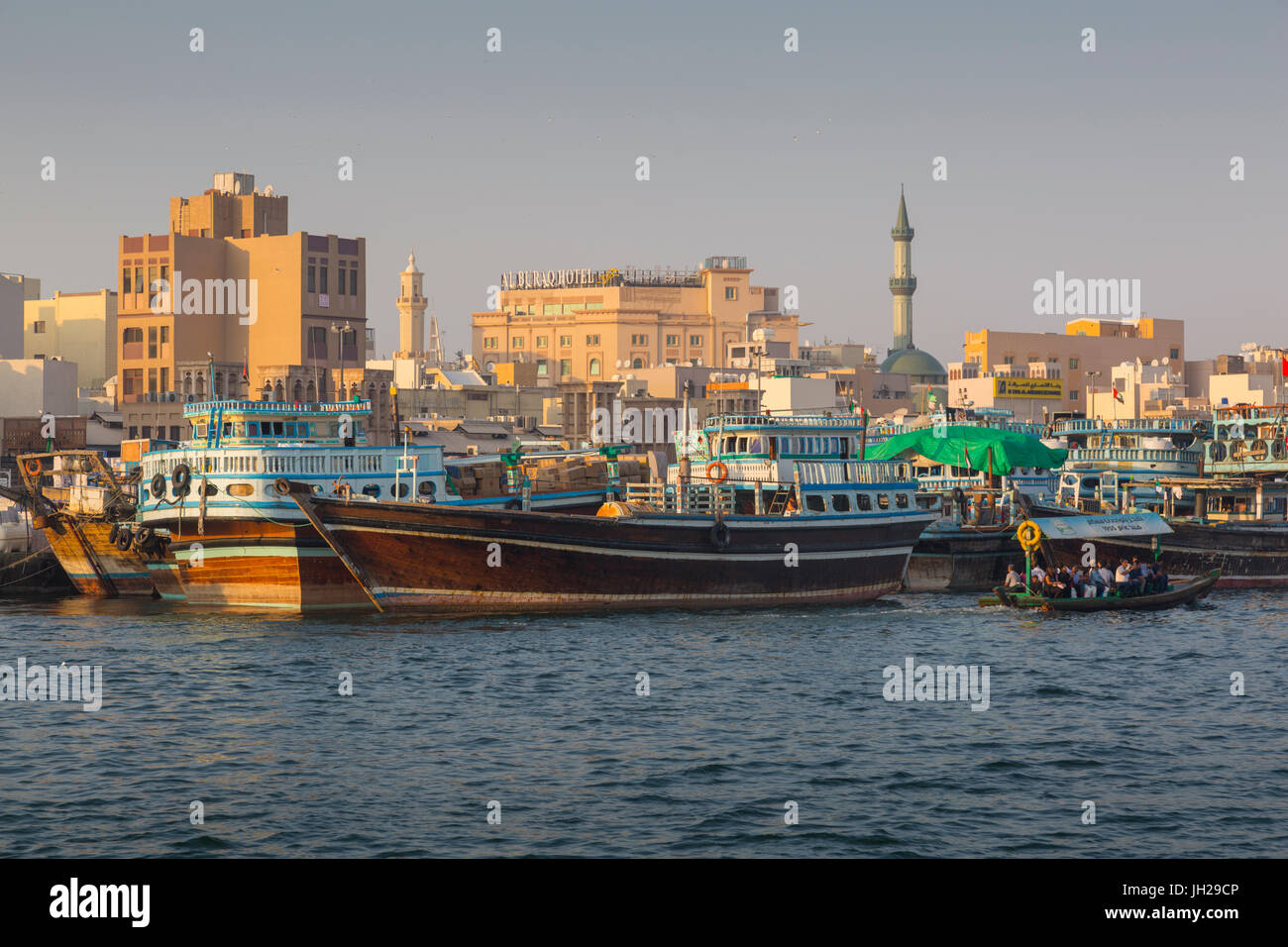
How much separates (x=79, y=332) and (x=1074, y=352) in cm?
10079

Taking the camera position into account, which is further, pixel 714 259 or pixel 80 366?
pixel 714 259

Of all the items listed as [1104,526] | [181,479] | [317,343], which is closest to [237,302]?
[317,343]

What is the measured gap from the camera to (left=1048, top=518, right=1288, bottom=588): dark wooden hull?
62.8m

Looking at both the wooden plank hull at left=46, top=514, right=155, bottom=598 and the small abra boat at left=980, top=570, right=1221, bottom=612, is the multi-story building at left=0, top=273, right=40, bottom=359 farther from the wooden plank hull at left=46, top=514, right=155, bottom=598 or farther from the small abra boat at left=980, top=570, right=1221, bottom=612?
the small abra boat at left=980, top=570, right=1221, bottom=612

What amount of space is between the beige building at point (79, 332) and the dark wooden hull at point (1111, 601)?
106 metres

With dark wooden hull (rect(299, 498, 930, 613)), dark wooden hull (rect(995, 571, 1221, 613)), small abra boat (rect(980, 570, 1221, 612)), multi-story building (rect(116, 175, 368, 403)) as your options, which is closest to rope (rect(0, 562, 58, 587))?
dark wooden hull (rect(299, 498, 930, 613))

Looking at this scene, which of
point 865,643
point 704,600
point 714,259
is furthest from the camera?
point 714,259

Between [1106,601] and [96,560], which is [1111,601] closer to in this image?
[1106,601]

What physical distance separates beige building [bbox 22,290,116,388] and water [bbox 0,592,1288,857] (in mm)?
96537
